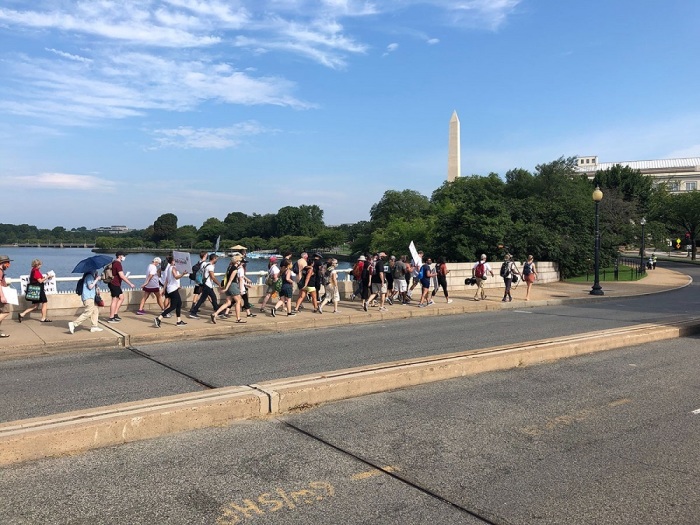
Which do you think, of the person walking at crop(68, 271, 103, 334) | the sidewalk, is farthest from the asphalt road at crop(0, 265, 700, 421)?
the person walking at crop(68, 271, 103, 334)

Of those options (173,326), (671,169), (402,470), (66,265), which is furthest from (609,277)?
(671,169)

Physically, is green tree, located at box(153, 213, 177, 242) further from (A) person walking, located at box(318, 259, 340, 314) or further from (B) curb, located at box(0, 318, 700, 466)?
(B) curb, located at box(0, 318, 700, 466)

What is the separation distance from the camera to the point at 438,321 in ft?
51.6

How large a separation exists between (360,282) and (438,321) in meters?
3.30

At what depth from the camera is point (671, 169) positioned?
122 metres

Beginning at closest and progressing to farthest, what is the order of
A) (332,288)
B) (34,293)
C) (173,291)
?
(34,293) < (173,291) < (332,288)

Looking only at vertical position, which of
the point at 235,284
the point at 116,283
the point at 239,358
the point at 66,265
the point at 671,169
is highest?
the point at 671,169

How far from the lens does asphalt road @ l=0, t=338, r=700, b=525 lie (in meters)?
4.00

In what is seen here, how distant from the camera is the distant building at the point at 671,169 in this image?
367 feet

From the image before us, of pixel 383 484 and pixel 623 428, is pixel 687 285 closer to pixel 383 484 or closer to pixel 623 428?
pixel 623 428

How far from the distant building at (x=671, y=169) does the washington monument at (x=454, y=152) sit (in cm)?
4657

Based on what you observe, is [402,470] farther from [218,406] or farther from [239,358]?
[239,358]

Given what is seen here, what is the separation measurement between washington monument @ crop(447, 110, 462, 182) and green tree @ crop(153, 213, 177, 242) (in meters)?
124

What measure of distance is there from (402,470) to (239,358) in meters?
5.46
